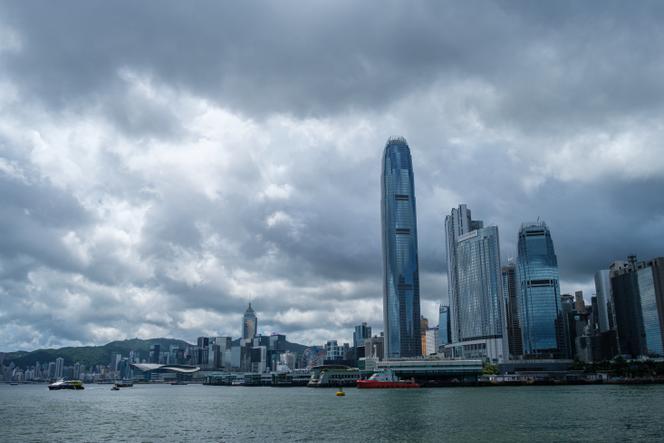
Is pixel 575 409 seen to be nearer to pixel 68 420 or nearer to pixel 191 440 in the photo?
pixel 191 440

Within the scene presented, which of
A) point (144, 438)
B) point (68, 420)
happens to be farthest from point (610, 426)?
point (68, 420)

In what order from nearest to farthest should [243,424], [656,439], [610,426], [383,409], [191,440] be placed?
[656,439] → [191,440] → [610,426] → [243,424] → [383,409]

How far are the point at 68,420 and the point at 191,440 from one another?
50631 millimetres

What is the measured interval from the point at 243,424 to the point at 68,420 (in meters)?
40.4

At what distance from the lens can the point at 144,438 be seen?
296 ft

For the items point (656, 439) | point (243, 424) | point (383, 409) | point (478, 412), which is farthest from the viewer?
point (383, 409)

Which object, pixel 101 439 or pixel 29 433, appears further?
pixel 29 433

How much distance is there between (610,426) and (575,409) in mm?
35695

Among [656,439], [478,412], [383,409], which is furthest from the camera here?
[383,409]

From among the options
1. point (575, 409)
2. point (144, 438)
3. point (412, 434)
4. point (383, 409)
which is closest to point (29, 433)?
point (144, 438)

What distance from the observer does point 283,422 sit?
112000 mm

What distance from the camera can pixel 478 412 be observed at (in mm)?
123250

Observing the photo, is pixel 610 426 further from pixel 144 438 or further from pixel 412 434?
pixel 144 438

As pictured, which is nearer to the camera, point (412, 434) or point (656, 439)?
point (656, 439)
